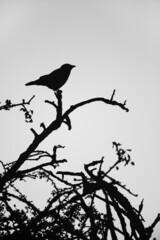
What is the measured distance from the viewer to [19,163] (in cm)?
434

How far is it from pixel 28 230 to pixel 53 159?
Result: 232 centimetres

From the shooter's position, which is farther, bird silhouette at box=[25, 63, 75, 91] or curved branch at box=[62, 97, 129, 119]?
bird silhouette at box=[25, 63, 75, 91]

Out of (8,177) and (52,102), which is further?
(52,102)

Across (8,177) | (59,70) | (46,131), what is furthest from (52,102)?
(59,70)

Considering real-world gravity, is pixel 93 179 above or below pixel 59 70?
below

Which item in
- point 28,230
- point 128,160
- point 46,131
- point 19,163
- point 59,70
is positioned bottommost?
point 28,230

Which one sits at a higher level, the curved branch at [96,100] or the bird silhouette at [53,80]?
the bird silhouette at [53,80]

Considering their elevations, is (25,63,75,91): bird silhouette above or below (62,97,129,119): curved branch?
above

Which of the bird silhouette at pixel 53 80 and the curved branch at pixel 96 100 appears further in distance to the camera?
the bird silhouette at pixel 53 80

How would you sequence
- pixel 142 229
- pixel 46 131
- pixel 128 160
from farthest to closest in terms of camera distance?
pixel 128 160, pixel 46 131, pixel 142 229

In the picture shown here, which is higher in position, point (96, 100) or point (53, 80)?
point (53, 80)

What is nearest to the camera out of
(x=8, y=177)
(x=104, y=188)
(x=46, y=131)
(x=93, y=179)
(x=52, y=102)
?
(x=104, y=188)

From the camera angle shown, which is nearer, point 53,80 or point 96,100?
point 96,100

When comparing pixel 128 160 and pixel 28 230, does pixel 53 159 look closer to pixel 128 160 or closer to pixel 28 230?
pixel 128 160
